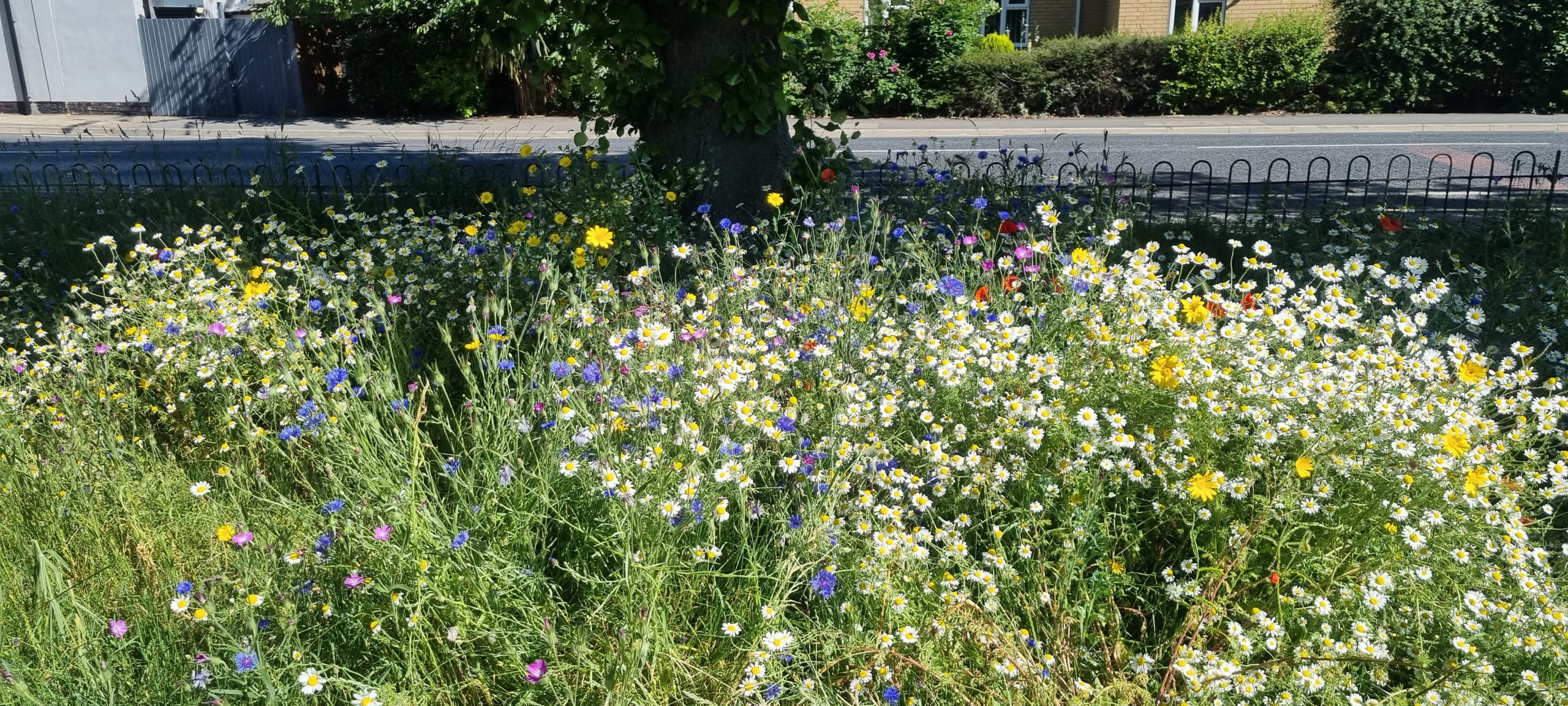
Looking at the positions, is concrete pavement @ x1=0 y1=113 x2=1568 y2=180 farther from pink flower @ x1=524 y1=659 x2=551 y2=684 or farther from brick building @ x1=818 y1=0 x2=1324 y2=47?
pink flower @ x1=524 y1=659 x2=551 y2=684

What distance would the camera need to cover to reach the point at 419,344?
13.4 feet

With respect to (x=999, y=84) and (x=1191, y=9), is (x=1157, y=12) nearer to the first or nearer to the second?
(x=1191, y=9)

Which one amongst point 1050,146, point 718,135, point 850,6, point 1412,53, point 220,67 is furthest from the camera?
point 850,6

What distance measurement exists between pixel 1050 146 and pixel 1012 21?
1131cm

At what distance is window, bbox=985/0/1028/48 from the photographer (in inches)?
907

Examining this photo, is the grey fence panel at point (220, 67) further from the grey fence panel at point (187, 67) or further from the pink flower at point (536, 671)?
the pink flower at point (536, 671)

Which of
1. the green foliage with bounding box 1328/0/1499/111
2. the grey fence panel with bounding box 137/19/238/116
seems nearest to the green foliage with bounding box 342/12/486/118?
the grey fence panel with bounding box 137/19/238/116

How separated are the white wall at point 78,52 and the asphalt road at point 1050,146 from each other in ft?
12.8

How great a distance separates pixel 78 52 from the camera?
2041 cm

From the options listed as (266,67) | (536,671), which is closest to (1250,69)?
(266,67)

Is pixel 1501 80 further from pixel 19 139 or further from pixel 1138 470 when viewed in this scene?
pixel 19 139

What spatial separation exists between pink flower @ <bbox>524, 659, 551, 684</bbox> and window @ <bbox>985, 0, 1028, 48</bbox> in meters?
22.5

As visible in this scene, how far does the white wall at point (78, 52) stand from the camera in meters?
20.0

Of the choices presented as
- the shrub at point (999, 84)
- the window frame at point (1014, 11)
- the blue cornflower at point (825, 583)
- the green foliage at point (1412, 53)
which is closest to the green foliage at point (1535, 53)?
the green foliage at point (1412, 53)
